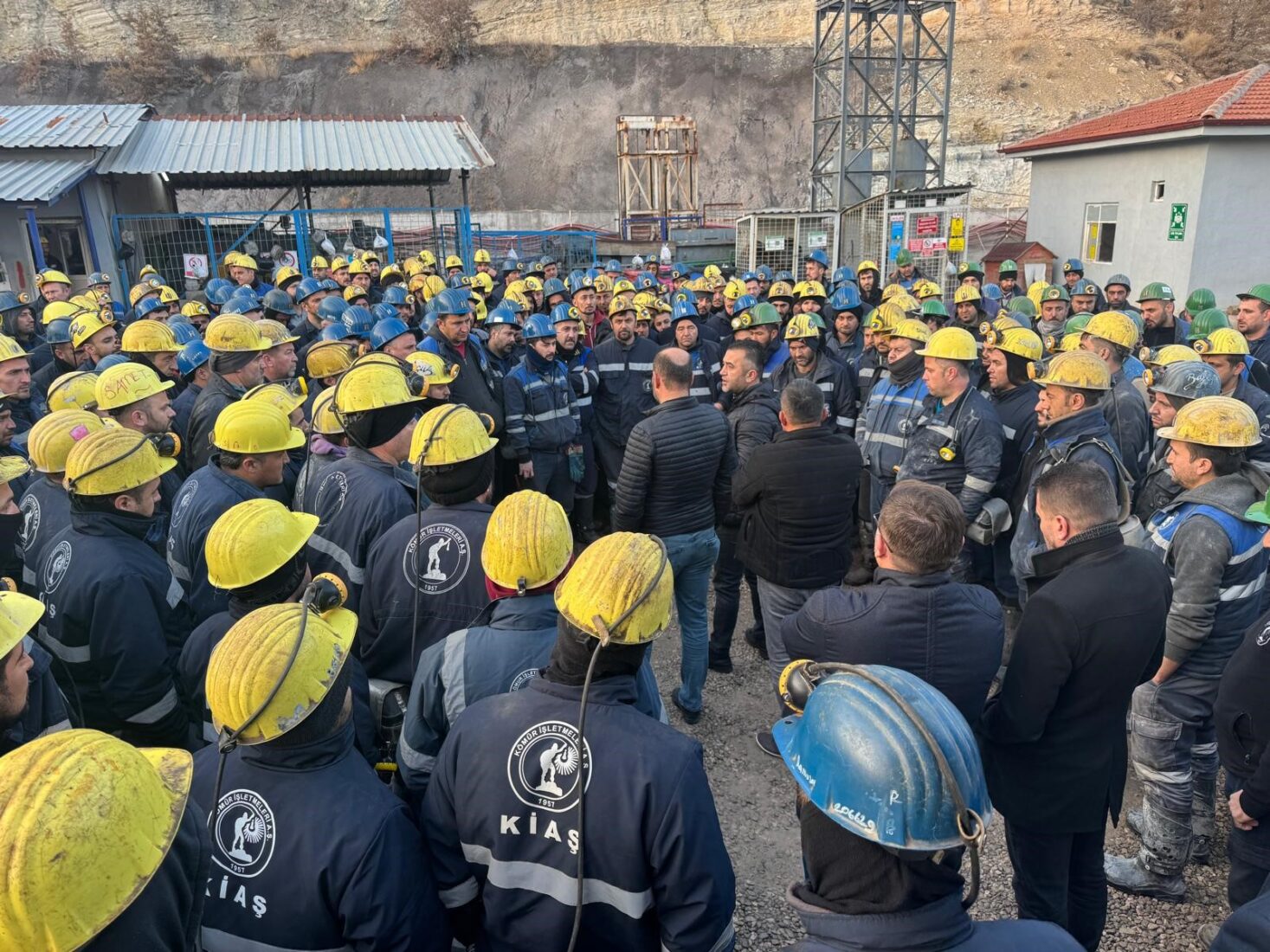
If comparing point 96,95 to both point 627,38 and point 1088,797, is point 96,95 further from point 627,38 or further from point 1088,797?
point 1088,797

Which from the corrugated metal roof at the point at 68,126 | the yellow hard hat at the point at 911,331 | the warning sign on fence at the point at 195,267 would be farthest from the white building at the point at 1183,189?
the corrugated metal roof at the point at 68,126

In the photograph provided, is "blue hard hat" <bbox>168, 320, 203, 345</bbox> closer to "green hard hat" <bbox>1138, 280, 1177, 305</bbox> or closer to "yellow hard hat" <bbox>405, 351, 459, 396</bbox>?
"yellow hard hat" <bbox>405, 351, 459, 396</bbox>

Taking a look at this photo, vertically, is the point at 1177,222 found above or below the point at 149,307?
below

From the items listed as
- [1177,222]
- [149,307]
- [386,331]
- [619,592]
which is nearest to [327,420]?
[386,331]

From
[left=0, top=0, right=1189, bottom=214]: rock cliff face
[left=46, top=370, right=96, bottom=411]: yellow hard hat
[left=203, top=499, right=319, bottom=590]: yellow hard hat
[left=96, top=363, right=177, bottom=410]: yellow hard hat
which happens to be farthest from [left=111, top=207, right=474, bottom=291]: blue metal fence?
[left=0, top=0, right=1189, bottom=214]: rock cliff face

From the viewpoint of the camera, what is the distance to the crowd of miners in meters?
1.51

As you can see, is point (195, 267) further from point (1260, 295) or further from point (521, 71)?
point (521, 71)

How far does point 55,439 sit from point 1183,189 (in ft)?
57.2

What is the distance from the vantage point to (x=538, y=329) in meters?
6.57

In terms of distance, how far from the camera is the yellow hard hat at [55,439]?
3.74 meters

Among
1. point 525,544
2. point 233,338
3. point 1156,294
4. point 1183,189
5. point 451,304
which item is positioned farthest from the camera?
point 1183,189

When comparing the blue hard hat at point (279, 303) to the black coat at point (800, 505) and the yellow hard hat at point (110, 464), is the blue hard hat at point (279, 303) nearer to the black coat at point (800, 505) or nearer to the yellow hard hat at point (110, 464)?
the yellow hard hat at point (110, 464)

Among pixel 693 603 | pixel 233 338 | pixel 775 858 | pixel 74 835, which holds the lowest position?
pixel 775 858

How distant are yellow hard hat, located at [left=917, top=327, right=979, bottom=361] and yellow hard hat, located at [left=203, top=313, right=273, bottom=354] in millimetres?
4307
